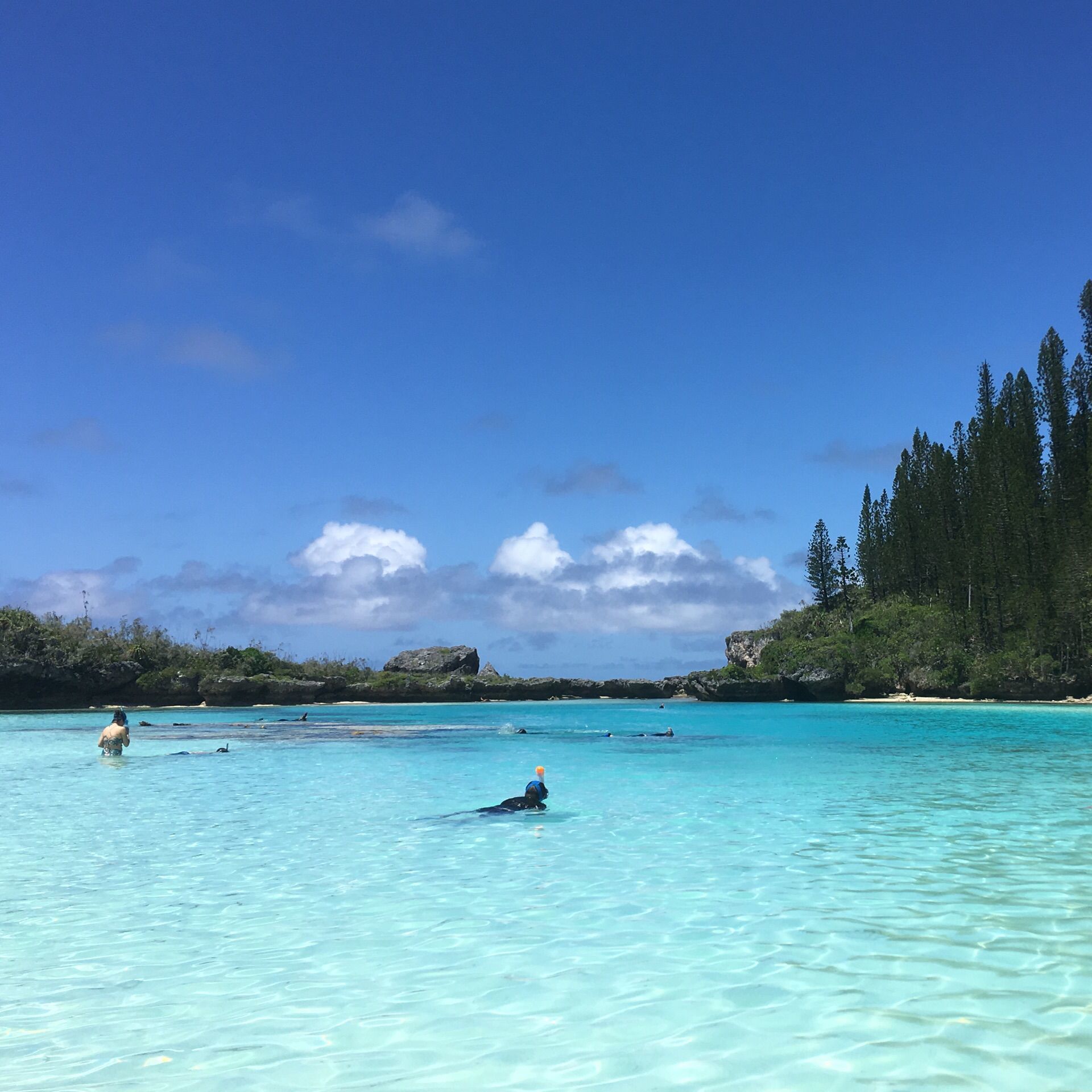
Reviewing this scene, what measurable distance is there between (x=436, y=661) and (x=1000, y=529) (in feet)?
213

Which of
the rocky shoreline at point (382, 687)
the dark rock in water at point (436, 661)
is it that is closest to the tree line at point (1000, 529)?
the rocky shoreline at point (382, 687)

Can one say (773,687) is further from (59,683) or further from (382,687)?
(59,683)

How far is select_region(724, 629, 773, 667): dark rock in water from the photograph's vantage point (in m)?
108

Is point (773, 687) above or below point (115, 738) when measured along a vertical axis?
below

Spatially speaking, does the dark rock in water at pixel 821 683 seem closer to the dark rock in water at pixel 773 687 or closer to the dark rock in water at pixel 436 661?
the dark rock in water at pixel 773 687

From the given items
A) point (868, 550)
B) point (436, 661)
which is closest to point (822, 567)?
point (868, 550)

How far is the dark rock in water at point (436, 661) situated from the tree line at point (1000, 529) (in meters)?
46.9

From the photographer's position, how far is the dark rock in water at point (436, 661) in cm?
10369

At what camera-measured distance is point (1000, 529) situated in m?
77.1

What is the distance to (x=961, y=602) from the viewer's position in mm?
84625

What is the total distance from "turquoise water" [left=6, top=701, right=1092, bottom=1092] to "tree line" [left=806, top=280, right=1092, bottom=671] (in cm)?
6320

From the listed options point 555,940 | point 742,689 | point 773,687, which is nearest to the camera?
point 555,940

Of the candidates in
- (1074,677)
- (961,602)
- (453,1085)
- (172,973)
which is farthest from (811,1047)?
(961,602)

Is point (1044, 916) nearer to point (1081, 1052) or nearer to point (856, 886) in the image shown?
point (856, 886)
